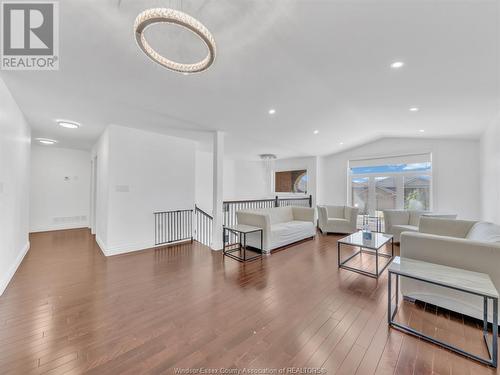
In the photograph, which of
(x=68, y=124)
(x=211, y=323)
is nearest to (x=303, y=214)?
(x=211, y=323)

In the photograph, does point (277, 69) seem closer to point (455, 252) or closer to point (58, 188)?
point (455, 252)

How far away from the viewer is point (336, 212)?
20.5ft

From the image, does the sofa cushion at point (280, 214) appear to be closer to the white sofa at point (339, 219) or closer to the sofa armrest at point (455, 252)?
the white sofa at point (339, 219)

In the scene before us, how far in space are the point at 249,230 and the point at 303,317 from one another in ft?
6.14

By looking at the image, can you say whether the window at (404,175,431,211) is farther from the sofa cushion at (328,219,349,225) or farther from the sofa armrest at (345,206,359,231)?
the sofa cushion at (328,219,349,225)

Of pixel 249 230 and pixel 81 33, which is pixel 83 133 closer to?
pixel 81 33

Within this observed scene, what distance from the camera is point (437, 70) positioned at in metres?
2.47

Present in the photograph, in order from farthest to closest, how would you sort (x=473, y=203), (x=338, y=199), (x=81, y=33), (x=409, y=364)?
1. (x=338, y=199)
2. (x=473, y=203)
3. (x=81, y=33)
4. (x=409, y=364)

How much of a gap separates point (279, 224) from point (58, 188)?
669cm

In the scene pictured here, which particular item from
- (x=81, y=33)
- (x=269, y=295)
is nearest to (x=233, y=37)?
(x=81, y=33)

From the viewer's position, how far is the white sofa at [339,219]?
5736 mm

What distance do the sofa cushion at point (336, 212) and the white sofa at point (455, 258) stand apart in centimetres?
346

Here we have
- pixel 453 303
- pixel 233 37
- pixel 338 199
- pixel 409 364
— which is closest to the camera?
pixel 409 364
